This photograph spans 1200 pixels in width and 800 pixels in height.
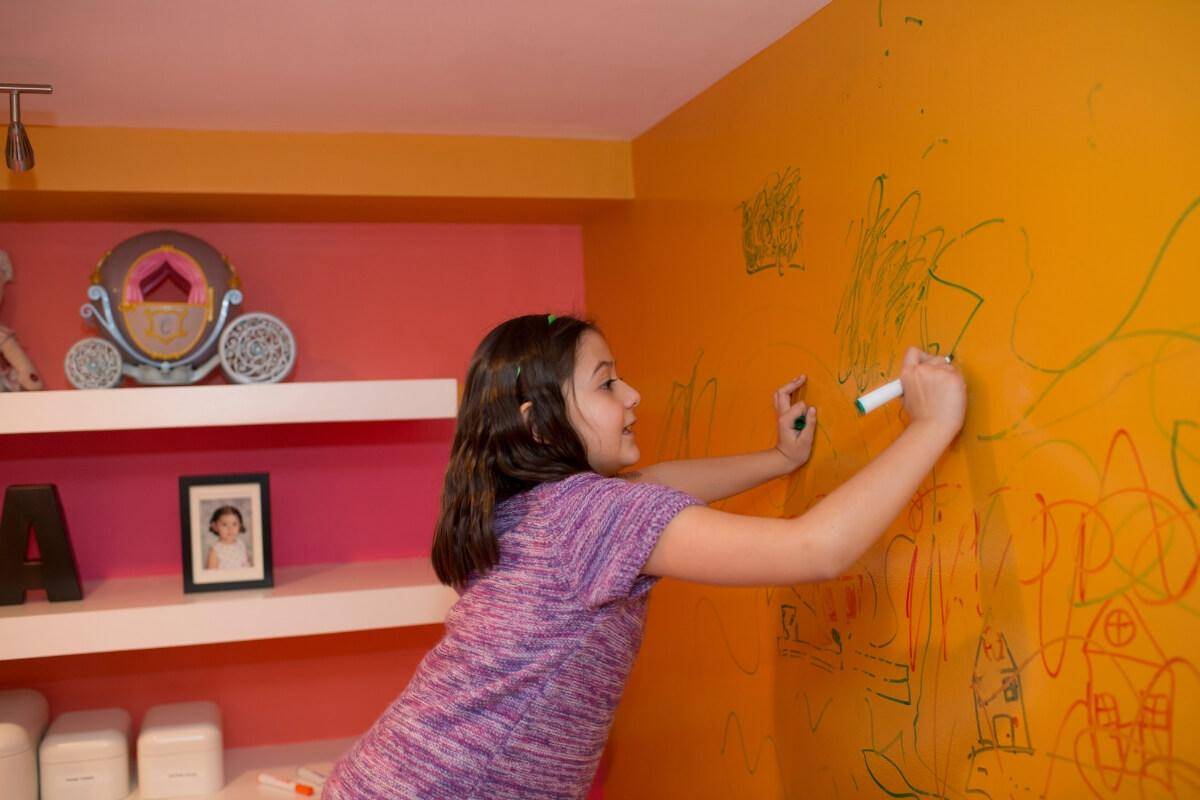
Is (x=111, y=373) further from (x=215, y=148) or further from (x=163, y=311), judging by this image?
(x=215, y=148)

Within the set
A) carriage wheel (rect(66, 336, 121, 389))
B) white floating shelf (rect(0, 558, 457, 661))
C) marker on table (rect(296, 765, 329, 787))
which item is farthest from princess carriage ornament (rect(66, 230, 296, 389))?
marker on table (rect(296, 765, 329, 787))

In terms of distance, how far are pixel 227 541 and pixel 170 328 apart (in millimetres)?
463

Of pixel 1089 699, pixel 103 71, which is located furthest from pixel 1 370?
pixel 1089 699

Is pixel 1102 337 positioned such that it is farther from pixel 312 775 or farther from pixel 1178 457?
pixel 312 775

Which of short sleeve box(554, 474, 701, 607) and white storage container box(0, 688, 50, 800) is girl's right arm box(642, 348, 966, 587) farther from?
white storage container box(0, 688, 50, 800)

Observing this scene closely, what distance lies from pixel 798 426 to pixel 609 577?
56cm

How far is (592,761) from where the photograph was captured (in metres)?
1.52

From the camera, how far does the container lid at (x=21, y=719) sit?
221 centimetres

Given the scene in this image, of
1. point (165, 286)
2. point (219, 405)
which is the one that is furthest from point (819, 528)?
point (165, 286)

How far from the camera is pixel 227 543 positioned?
2432 mm

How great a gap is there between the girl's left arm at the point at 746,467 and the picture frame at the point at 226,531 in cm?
101

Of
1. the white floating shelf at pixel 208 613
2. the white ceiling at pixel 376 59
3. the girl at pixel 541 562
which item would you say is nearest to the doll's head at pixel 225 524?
the white floating shelf at pixel 208 613

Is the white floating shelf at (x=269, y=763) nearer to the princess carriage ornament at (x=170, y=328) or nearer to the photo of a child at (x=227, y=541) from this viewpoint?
the photo of a child at (x=227, y=541)

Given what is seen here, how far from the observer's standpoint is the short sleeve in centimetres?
130
